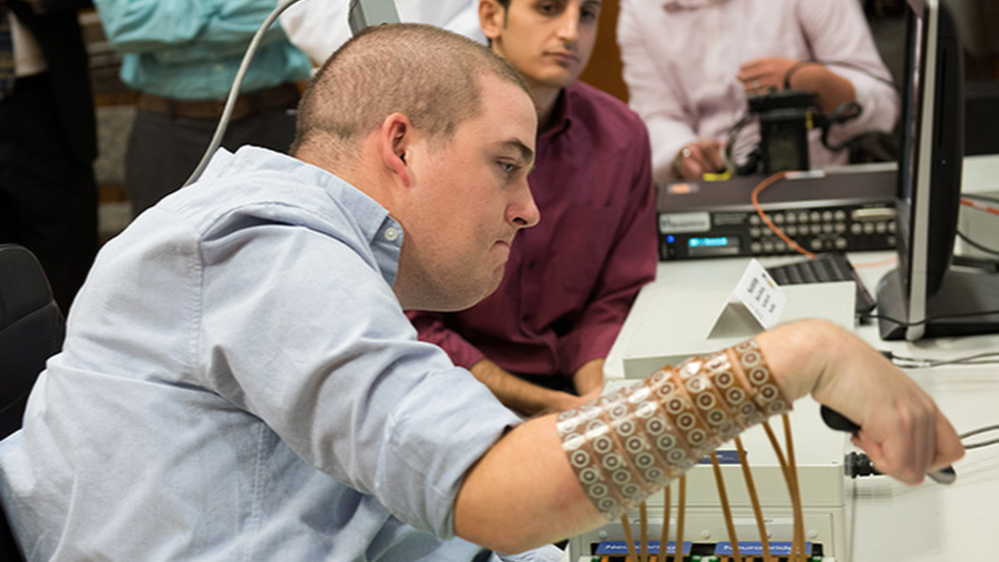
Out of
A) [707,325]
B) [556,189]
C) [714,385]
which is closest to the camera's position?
[714,385]

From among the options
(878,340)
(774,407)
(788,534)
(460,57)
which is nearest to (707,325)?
(878,340)

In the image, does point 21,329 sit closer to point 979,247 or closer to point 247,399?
point 247,399

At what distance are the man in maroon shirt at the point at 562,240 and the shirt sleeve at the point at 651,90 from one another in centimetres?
77

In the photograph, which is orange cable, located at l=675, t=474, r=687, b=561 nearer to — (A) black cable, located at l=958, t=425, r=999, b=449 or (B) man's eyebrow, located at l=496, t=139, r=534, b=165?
(B) man's eyebrow, located at l=496, t=139, r=534, b=165

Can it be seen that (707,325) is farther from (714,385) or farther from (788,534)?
(714,385)

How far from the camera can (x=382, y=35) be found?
109 centimetres

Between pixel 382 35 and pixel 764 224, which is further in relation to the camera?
pixel 764 224

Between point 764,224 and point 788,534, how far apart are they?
1.21 meters

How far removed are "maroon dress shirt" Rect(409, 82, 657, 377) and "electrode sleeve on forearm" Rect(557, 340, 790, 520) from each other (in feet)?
3.96

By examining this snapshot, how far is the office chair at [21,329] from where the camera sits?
115 cm

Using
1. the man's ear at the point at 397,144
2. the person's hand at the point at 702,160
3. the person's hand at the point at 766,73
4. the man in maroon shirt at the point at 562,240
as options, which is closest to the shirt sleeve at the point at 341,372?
the man's ear at the point at 397,144

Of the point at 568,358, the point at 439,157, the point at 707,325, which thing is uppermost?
the point at 439,157

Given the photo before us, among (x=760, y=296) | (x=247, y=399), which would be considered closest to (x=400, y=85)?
(x=247, y=399)

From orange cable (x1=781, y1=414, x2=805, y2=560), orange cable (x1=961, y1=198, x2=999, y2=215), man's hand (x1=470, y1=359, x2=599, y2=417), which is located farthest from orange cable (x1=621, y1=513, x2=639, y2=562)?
orange cable (x1=961, y1=198, x2=999, y2=215)
